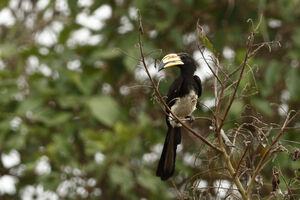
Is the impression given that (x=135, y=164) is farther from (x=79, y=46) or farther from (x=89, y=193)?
(x=79, y=46)

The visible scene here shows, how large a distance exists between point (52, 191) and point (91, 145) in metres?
0.51

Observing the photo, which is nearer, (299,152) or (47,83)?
(299,152)

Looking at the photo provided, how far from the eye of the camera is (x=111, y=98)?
3.99 meters

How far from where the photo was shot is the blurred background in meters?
3.73

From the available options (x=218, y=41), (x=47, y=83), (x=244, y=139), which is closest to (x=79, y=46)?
(x=47, y=83)

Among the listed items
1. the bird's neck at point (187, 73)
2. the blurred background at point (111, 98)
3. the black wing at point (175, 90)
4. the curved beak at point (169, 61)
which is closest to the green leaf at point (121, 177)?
the blurred background at point (111, 98)

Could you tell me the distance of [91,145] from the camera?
372 cm

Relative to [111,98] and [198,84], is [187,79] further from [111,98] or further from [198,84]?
[111,98]

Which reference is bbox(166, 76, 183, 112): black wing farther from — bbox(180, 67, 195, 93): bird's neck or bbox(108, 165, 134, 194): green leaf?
bbox(108, 165, 134, 194): green leaf

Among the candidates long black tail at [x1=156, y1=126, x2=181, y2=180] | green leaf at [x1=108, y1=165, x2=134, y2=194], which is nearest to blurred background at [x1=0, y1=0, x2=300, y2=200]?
green leaf at [x1=108, y1=165, x2=134, y2=194]

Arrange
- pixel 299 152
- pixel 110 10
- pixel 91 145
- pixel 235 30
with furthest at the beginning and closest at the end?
pixel 110 10 < pixel 235 30 < pixel 91 145 < pixel 299 152

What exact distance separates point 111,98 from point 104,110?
296 mm

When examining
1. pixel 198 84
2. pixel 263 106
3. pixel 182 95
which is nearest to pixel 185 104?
pixel 182 95

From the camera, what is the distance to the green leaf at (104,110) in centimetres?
367
